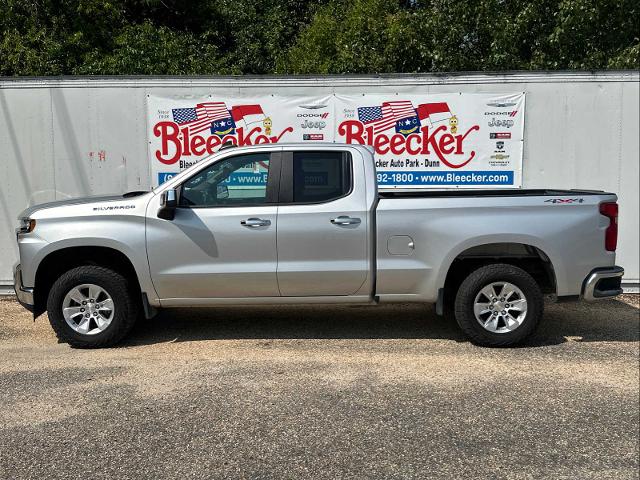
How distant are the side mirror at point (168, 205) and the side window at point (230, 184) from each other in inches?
5.0

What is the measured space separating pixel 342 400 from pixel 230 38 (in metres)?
15.4

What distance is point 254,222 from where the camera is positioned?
5.83 metres

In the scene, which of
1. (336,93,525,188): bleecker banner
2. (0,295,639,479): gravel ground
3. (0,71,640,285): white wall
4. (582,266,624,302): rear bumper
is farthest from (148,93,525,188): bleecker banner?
(582,266,624,302): rear bumper

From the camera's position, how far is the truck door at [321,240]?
584 cm

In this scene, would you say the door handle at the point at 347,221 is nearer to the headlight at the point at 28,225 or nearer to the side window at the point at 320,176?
the side window at the point at 320,176

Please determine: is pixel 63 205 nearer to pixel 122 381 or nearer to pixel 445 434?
pixel 122 381

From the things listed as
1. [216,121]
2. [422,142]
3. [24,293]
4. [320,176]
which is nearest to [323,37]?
[216,121]

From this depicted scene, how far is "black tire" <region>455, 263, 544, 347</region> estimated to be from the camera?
588 cm

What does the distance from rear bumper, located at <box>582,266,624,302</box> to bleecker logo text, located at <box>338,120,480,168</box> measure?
9.17 feet

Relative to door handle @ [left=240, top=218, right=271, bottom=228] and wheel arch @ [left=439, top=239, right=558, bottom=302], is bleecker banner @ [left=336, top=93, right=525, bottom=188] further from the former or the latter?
door handle @ [left=240, top=218, right=271, bottom=228]

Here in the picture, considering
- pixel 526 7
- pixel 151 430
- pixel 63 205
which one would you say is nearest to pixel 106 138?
pixel 63 205

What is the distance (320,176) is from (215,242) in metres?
1.17

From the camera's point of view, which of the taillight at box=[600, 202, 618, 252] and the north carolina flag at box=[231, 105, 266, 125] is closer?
the taillight at box=[600, 202, 618, 252]

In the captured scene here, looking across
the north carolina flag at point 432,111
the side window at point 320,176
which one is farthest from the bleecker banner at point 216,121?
the side window at point 320,176
